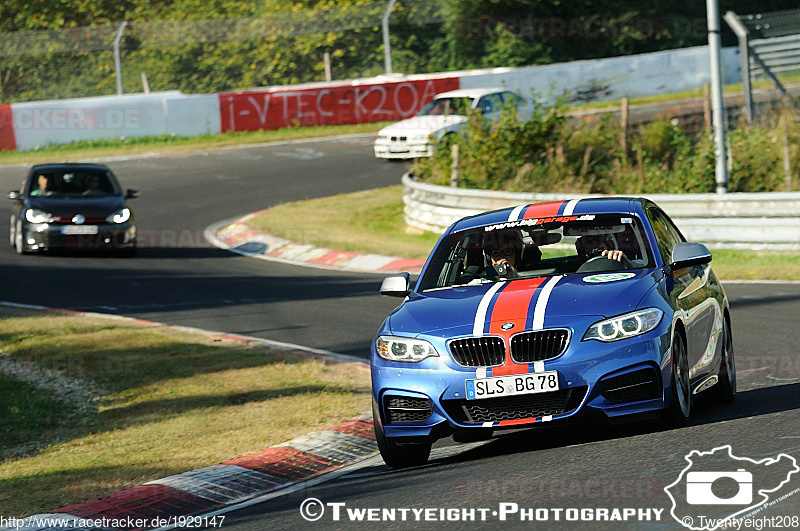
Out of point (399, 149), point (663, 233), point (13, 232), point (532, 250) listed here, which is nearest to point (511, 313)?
point (532, 250)

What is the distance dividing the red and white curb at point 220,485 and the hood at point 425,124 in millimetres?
19962

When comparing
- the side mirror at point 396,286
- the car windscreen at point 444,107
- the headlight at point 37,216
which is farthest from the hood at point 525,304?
the car windscreen at point 444,107

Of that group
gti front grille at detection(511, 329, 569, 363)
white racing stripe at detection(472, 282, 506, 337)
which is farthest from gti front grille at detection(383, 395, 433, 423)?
gti front grille at detection(511, 329, 569, 363)

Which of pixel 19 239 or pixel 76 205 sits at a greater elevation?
pixel 76 205

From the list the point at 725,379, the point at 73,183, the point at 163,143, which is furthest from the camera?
the point at 163,143

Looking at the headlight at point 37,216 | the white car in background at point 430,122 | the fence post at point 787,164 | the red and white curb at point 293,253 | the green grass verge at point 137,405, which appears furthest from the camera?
the white car in background at point 430,122

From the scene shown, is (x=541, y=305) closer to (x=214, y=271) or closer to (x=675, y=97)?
(x=214, y=271)

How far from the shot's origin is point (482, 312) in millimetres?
7574

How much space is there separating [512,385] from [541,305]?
55 centimetres

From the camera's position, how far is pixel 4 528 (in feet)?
22.9

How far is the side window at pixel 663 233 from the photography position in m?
8.65

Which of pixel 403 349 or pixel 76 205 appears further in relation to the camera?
pixel 76 205

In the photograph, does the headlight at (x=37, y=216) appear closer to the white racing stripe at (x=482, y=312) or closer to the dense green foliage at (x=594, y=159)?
the dense green foliage at (x=594, y=159)

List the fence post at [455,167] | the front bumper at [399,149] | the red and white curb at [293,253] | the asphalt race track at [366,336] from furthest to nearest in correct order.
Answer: the front bumper at [399,149] < the fence post at [455,167] < the red and white curb at [293,253] < the asphalt race track at [366,336]
